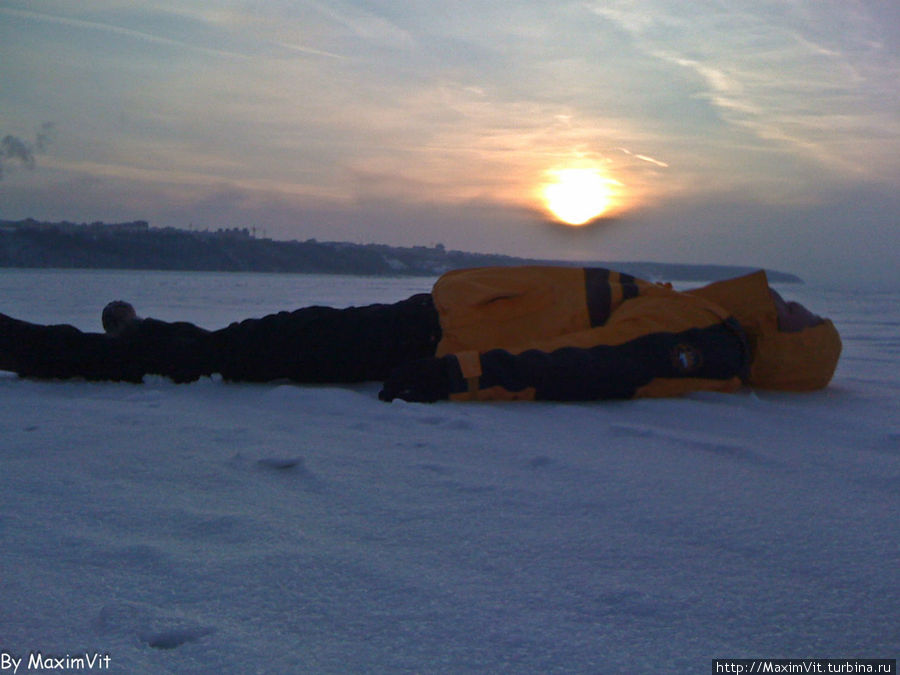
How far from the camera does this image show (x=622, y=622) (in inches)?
40.0

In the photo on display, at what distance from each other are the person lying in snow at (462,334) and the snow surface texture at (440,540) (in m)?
0.51

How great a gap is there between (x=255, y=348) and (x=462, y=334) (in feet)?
→ 2.60

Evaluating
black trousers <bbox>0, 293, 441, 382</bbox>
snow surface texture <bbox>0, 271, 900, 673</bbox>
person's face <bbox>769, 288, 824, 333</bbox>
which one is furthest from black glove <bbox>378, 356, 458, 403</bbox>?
person's face <bbox>769, 288, 824, 333</bbox>

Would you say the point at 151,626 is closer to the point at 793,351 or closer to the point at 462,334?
the point at 462,334

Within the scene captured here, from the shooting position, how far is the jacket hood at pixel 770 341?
289cm

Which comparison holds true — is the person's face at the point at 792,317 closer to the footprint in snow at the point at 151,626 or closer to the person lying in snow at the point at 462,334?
the person lying in snow at the point at 462,334

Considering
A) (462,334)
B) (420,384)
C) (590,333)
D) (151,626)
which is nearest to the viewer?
(151,626)

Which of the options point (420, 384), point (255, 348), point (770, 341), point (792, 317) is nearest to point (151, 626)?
point (420, 384)

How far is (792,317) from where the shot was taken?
9.61 ft

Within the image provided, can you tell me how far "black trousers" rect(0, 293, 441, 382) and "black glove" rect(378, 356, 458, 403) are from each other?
0.31 meters

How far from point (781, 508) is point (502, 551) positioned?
2.05ft

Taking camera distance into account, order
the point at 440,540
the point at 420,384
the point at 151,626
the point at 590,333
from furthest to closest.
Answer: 1. the point at 590,333
2. the point at 420,384
3. the point at 440,540
4. the point at 151,626

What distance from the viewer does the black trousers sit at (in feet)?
9.37

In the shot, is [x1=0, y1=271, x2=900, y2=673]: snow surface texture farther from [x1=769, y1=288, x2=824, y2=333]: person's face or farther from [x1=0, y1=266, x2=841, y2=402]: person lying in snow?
[x1=769, y1=288, x2=824, y2=333]: person's face
